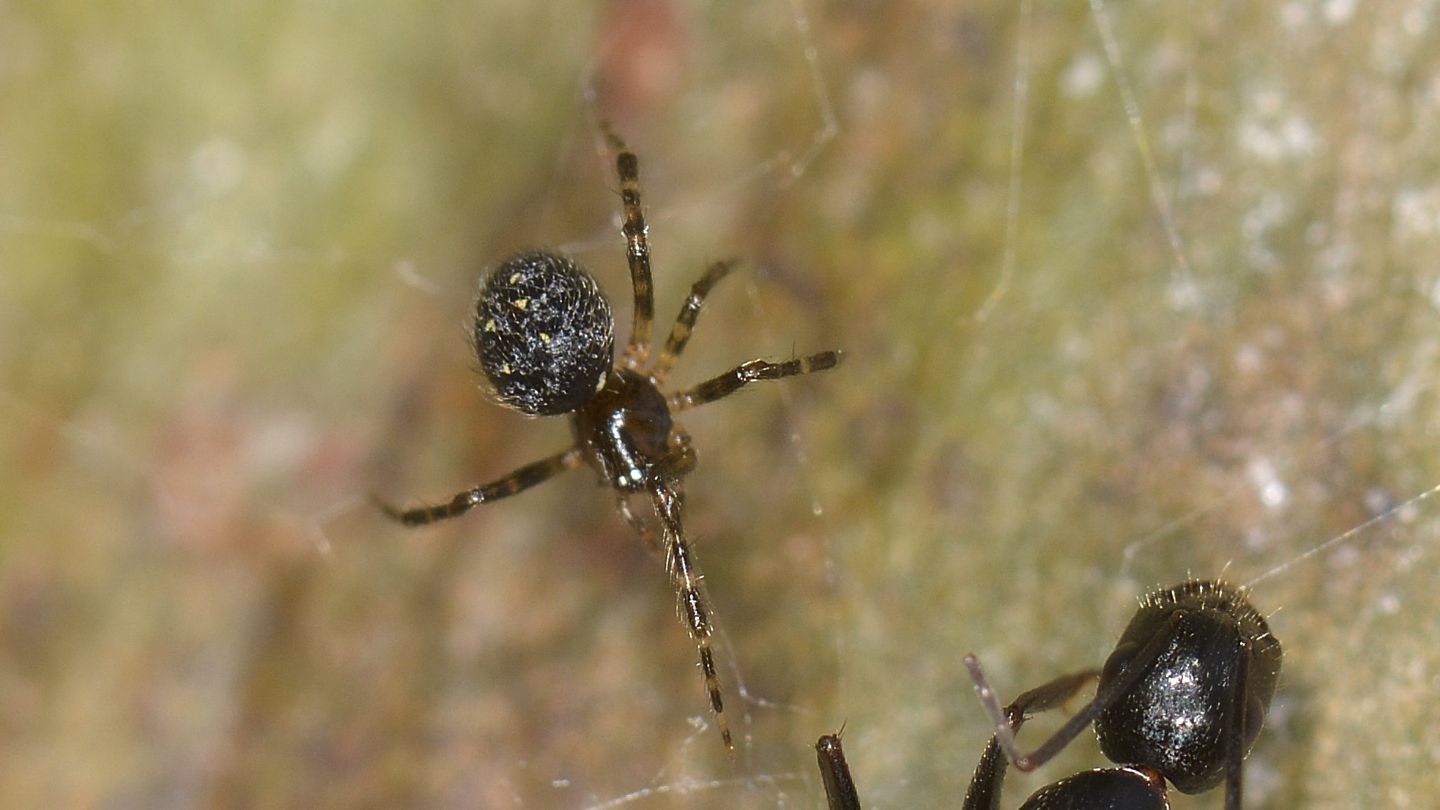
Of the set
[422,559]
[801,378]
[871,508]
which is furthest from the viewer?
[422,559]

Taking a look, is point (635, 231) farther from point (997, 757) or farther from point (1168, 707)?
point (1168, 707)

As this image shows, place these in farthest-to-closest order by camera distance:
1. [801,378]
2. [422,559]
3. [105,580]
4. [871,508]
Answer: [105,580], [422,559], [801,378], [871,508]

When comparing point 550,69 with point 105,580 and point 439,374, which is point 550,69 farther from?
point 105,580

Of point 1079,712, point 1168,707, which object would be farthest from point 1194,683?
point 1079,712

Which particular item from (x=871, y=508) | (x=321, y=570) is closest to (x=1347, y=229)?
(x=871, y=508)

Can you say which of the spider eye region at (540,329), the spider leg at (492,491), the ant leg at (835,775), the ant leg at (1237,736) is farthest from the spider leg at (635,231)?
the ant leg at (1237,736)

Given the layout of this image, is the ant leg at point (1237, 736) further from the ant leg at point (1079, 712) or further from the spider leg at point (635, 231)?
the spider leg at point (635, 231)
